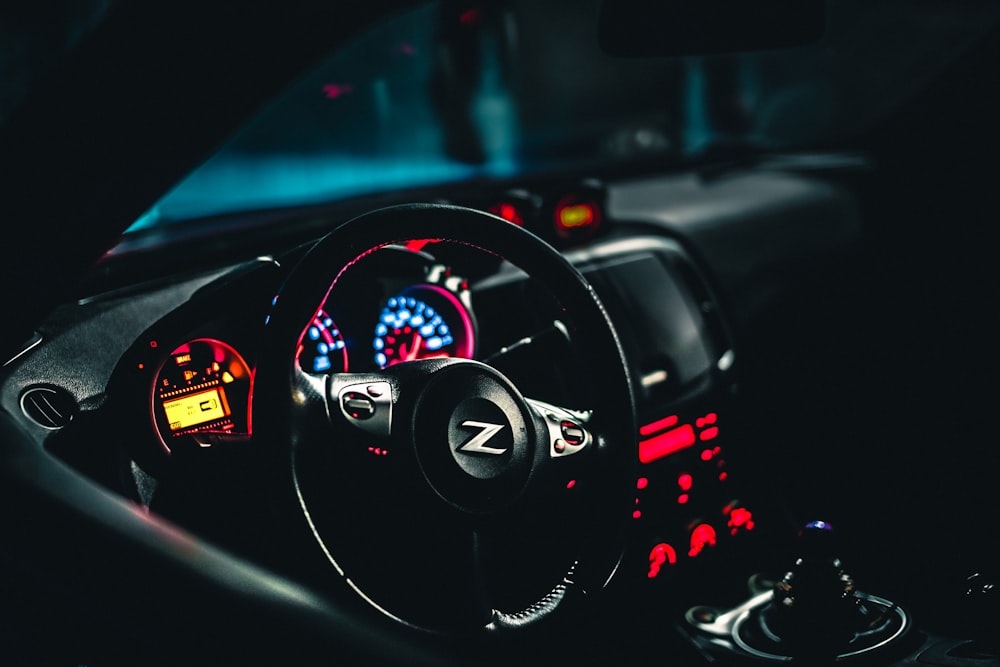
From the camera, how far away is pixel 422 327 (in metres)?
2.06

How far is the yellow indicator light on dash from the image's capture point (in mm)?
2588

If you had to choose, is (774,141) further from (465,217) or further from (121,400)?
(121,400)

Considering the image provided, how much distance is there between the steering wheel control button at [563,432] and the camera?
5.82ft

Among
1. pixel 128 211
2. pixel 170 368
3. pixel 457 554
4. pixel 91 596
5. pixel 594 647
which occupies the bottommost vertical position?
pixel 594 647

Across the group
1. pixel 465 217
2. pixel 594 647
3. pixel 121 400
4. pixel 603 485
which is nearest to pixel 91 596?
pixel 121 400

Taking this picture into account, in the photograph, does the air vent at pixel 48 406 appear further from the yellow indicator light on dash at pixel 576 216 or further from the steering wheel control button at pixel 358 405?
the yellow indicator light on dash at pixel 576 216

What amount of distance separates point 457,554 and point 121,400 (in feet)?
2.02

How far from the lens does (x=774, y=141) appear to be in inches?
159

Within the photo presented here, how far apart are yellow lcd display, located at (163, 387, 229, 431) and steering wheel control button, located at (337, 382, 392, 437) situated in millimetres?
327

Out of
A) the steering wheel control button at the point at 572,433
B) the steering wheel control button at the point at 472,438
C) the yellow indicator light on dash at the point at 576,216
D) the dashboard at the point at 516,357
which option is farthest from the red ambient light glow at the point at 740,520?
the steering wheel control button at the point at 472,438

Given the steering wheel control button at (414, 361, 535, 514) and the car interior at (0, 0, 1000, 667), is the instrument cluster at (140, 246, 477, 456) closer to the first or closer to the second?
the car interior at (0, 0, 1000, 667)

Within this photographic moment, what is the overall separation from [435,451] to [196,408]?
46 cm

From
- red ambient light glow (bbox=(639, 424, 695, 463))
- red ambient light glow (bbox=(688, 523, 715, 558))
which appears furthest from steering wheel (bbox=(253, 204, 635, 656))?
red ambient light glow (bbox=(688, 523, 715, 558))

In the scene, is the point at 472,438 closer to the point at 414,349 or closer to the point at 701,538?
the point at 414,349
